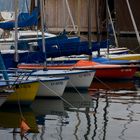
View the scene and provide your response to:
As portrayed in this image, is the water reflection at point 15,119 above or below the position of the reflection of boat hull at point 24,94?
below

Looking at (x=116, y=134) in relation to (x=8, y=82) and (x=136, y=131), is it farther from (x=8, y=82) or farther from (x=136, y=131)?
(x=8, y=82)

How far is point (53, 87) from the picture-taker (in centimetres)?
2061

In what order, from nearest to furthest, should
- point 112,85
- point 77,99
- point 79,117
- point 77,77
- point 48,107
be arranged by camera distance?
point 79,117 < point 48,107 < point 77,99 < point 77,77 < point 112,85

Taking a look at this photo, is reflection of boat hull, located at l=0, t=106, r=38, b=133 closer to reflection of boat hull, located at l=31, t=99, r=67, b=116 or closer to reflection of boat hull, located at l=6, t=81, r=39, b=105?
reflection of boat hull, located at l=6, t=81, r=39, b=105

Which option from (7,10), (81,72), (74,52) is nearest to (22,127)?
(81,72)

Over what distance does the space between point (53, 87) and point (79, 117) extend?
108 inches

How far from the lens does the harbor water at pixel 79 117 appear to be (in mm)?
15656

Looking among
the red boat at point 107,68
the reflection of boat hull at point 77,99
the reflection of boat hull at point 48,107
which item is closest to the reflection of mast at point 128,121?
the reflection of boat hull at point 77,99

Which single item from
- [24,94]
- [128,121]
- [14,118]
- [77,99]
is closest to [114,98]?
[77,99]

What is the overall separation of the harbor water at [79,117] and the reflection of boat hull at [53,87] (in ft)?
0.77

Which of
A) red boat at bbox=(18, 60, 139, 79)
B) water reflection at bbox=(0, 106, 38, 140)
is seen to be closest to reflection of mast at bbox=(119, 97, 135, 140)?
water reflection at bbox=(0, 106, 38, 140)

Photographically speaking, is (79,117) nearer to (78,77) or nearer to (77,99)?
(77,99)

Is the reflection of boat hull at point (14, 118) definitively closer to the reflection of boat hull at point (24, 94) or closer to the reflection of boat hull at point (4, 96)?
the reflection of boat hull at point (24, 94)

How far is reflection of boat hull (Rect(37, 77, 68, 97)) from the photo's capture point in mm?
20438
